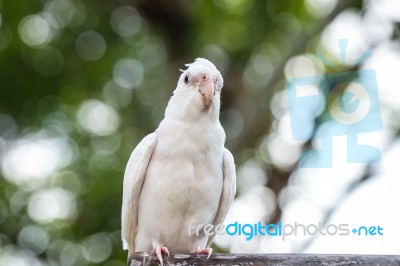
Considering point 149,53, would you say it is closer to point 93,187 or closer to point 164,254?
point 93,187

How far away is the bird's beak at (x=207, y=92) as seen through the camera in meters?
6.25

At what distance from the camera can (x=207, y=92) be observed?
626 cm

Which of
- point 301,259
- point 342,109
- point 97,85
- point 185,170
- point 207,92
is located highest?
point 97,85

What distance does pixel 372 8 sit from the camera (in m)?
14.2

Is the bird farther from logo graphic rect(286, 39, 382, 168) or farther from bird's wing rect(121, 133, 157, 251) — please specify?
logo graphic rect(286, 39, 382, 168)

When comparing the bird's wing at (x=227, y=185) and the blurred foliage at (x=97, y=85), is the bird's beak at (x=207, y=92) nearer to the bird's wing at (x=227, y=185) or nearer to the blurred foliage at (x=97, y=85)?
the bird's wing at (x=227, y=185)

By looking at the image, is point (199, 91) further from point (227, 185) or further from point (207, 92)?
point (227, 185)

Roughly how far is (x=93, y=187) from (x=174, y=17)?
12.4ft

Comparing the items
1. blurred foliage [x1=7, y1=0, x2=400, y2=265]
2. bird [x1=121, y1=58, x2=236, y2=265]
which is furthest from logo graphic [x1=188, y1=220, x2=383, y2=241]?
blurred foliage [x1=7, y1=0, x2=400, y2=265]

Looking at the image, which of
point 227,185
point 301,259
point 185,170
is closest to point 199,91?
point 185,170

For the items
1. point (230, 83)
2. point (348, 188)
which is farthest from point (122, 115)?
point (348, 188)

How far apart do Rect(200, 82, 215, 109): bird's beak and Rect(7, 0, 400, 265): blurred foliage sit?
26.5 feet

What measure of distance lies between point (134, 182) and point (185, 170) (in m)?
0.59

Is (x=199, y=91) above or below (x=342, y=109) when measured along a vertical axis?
below
